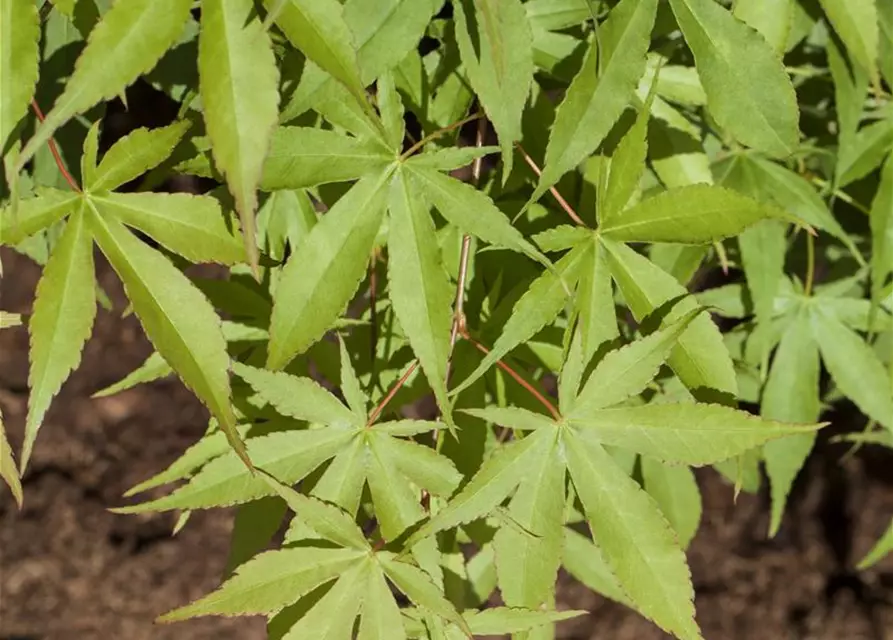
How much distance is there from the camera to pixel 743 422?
70cm

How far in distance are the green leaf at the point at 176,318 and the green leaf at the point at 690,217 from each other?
1.16ft

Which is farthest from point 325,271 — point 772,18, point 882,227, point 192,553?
point 192,553

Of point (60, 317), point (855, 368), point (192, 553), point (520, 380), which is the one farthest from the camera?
point (192, 553)

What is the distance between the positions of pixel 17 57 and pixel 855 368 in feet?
3.11

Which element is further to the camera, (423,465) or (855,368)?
(855,368)

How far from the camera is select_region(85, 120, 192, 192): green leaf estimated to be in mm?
689

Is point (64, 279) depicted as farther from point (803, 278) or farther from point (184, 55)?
point (803, 278)

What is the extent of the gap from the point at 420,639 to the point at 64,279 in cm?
44

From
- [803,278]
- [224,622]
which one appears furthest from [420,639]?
[224,622]

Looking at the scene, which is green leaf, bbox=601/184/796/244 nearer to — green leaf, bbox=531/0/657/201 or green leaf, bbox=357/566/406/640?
green leaf, bbox=531/0/657/201

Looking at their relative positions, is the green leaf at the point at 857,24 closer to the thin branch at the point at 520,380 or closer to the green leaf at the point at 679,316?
the green leaf at the point at 679,316

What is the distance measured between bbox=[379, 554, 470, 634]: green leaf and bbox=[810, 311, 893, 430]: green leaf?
0.61m

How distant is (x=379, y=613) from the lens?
2.43ft

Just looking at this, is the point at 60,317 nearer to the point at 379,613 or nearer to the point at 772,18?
the point at 379,613
